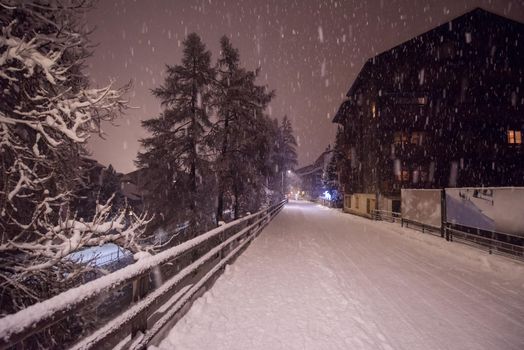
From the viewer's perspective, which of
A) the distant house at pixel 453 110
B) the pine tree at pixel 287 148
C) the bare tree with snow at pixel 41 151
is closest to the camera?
the bare tree with snow at pixel 41 151

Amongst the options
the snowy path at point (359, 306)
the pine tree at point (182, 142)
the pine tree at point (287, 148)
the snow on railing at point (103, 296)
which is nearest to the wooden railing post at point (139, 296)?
the snow on railing at point (103, 296)

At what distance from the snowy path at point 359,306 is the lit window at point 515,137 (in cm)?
2593

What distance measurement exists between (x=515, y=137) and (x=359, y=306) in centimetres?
3267

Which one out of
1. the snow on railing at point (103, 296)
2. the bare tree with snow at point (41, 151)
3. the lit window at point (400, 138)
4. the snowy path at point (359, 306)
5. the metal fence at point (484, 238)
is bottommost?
the snowy path at point (359, 306)

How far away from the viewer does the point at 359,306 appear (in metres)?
5.02

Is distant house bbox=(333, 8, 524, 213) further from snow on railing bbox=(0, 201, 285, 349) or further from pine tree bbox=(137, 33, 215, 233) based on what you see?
snow on railing bbox=(0, 201, 285, 349)

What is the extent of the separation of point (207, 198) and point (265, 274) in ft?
41.0

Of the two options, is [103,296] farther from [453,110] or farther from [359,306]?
[453,110]

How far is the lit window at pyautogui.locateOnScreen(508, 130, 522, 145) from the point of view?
91.1ft

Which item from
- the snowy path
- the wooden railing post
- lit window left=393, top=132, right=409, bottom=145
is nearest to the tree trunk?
the snowy path

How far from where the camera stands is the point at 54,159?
5.11 metres

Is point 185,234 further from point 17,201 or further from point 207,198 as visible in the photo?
point 17,201

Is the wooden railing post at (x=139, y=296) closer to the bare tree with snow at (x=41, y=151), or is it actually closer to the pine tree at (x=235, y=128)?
the bare tree with snow at (x=41, y=151)

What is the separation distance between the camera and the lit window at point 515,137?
2777 cm
